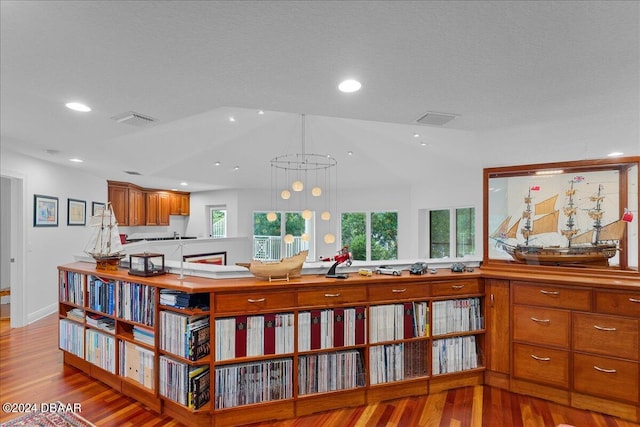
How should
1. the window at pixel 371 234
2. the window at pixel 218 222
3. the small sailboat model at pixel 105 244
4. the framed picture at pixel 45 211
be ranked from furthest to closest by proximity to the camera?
the window at pixel 218 222 < the window at pixel 371 234 < the framed picture at pixel 45 211 < the small sailboat model at pixel 105 244

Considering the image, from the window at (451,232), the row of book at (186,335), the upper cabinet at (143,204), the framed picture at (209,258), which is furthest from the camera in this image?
the upper cabinet at (143,204)

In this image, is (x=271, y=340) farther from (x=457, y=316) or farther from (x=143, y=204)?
(x=143, y=204)

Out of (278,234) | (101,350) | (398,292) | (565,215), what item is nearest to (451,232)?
(565,215)

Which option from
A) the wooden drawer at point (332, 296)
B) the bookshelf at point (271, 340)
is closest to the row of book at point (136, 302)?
→ the bookshelf at point (271, 340)

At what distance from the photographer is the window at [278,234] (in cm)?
846

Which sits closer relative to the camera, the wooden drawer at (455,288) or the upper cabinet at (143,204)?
the wooden drawer at (455,288)

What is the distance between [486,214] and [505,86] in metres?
1.40

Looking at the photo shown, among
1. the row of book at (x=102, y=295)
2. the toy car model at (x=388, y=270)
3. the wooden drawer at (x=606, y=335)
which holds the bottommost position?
the wooden drawer at (x=606, y=335)

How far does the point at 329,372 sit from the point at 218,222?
22.7 feet

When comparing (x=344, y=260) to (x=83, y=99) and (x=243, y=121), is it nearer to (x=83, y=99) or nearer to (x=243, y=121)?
(x=83, y=99)

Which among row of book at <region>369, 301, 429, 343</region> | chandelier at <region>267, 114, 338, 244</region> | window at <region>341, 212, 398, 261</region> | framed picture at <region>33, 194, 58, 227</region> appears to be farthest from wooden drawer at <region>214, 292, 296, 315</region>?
window at <region>341, 212, 398, 261</region>

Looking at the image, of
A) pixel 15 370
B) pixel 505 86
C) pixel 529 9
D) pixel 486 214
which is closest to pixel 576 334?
pixel 486 214

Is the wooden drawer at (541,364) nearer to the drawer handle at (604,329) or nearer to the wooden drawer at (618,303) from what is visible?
the drawer handle at (604,329)

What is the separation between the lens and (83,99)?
7.98 ft
